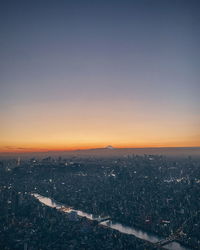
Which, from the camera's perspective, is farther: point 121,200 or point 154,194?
point 154,194

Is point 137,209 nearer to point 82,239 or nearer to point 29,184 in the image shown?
point 82,239

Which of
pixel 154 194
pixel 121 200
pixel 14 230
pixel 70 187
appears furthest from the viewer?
pixel 70 187

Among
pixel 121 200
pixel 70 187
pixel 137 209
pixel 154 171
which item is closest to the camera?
pixel 137 209

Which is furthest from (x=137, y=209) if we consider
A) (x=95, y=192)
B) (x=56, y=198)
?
(x=56, y=198)

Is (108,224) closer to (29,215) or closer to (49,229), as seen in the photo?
(49,229)

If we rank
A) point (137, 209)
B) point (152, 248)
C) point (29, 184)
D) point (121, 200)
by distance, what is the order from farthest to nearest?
point (29, 184) → point (121, 200) → point (137, 209) → point (152, 248)

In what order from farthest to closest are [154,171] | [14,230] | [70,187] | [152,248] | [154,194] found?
[154,171] → [70,187] → [154,194] → [14,230] → [152,248]

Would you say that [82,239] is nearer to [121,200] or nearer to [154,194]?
[121,200]

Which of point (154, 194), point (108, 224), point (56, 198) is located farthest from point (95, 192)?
point (108, 224)

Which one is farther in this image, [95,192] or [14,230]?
[95,192]
